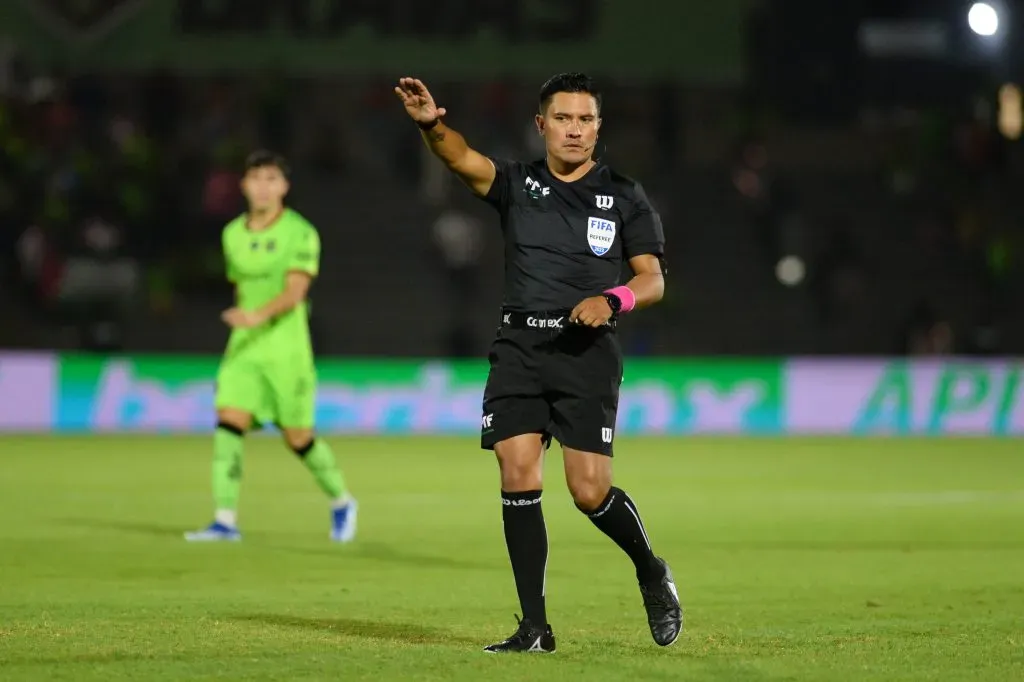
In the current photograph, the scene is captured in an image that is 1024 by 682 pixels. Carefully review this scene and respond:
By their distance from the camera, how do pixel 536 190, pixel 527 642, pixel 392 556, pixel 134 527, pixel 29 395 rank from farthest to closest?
pixel 29 395 < pixel 134 527 < pixel 392 556 < pixel 536 190 < pixel 527 642

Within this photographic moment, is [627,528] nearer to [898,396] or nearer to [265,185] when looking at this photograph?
[265,185]

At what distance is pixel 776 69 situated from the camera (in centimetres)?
3038

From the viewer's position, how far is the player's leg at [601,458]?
261 inches

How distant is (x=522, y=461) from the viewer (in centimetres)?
662

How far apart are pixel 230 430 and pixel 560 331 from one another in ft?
15.9

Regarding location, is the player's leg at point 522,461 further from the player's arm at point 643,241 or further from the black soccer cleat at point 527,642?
the player's arm at point 643,241

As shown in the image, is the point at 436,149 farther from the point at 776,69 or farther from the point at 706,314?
the point at 776,69

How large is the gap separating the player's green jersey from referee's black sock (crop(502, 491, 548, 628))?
4.55 metres

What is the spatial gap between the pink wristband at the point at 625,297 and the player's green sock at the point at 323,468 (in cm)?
497

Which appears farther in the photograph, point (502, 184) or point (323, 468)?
point (323, 468)

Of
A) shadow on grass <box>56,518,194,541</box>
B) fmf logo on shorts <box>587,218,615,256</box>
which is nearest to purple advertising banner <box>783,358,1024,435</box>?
shadow on grass <box>56,518,194,541</box>

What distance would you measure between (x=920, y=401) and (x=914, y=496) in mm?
9189

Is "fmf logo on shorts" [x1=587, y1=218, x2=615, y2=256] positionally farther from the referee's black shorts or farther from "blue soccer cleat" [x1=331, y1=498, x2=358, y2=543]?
"blue soccer cleat" [x1=331, y1=498, x2=358, y2=543]

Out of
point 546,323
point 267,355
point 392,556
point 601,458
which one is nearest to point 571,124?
point 546,323
